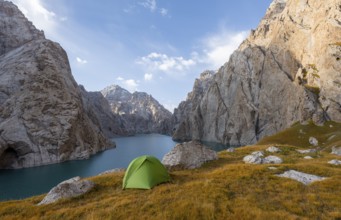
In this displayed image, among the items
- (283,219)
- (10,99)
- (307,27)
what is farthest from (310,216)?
(307,27)

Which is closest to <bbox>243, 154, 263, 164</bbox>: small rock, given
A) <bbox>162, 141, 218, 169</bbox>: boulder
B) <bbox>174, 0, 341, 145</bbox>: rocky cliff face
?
<bbox>162, 141, 218, 169</bbox>: boulder

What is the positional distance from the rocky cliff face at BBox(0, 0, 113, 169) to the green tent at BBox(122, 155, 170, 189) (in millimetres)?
87442

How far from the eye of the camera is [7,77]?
346ft

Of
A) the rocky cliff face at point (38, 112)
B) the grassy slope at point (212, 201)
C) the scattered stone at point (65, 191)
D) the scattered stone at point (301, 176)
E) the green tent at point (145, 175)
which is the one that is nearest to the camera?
the grassy slope at point (212, 201)

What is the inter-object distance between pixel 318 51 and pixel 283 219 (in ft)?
450

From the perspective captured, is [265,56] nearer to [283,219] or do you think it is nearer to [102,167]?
[102,167]

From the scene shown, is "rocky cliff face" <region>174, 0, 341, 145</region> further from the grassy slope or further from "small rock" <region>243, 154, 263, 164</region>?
the grassy slope

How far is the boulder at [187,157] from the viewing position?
27.6 m

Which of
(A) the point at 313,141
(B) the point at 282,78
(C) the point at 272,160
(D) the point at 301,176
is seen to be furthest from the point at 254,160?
(B) the point at 282,78

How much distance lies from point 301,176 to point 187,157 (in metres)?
12.6

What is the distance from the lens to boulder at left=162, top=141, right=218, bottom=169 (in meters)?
27.6

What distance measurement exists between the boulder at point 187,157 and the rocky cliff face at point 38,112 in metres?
84.2

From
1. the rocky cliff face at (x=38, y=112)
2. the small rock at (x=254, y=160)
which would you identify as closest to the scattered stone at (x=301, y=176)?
the small rock at (x=254, y=160)

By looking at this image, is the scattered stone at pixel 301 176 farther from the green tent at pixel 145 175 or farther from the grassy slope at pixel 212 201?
the green tent at pixel 145 175
